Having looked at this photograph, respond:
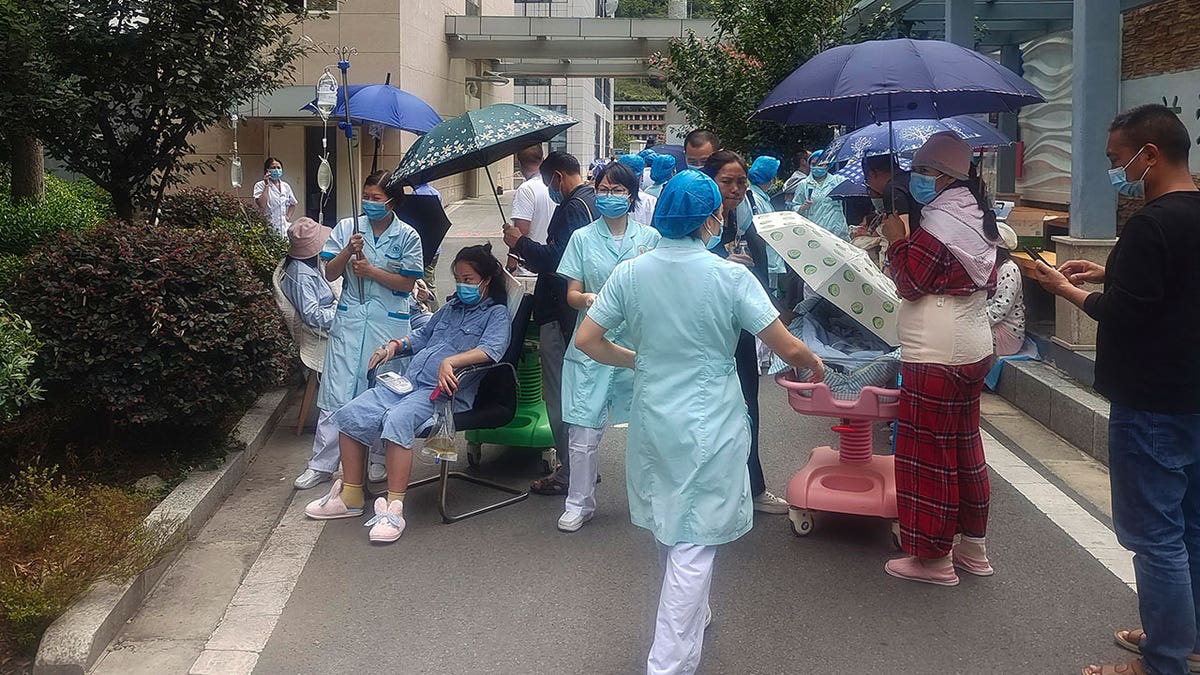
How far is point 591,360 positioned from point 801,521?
1.29 meters

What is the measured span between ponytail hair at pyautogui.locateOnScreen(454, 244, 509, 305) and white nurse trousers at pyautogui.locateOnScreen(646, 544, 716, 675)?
244 cm

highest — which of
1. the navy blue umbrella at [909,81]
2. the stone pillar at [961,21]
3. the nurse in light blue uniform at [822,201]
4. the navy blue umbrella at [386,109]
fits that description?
the stone pillar at [961,21]

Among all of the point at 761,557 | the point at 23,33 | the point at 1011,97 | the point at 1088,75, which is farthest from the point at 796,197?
the point at 23,33

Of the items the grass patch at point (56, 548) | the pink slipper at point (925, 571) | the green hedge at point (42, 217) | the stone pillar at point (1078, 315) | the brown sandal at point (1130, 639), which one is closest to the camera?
the grass patch at point (56, 548)

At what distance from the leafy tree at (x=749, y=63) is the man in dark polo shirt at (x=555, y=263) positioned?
267 inches

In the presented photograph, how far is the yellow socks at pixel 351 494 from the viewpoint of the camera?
5625mm

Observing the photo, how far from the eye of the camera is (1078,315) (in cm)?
796

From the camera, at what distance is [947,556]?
4727 mm

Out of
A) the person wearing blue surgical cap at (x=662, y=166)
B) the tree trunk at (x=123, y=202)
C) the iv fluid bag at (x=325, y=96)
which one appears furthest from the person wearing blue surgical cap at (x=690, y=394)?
the tree trunk at (x=123, y=202)

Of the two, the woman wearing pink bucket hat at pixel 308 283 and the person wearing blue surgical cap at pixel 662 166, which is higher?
the person wearing blue surgical cap at pixel 662 166

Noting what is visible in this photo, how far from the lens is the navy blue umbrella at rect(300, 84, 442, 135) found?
8742mm

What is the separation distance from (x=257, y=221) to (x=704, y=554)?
8.53 metres

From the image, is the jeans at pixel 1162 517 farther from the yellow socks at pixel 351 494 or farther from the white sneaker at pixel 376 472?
the white sneaker at pixel 376 472

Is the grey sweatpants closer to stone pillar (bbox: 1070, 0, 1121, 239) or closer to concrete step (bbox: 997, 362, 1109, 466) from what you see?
concrete step (bbox: 997, 362, 1109, 466)
